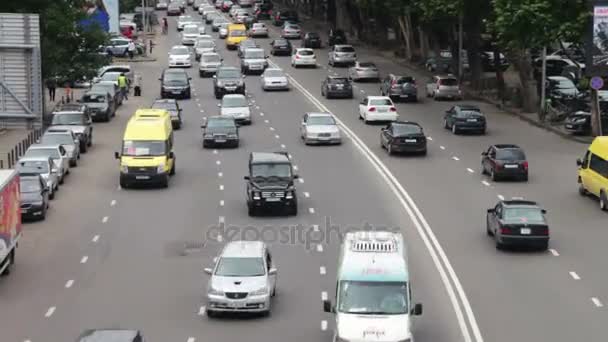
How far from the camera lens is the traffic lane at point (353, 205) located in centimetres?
3422

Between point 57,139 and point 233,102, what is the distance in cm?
1410

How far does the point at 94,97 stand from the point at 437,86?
64.4 feet

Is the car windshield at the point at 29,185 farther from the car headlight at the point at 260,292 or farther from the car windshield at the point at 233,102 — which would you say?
the car windshield at the point at 233,102

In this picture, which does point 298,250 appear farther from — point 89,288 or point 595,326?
point 595,326

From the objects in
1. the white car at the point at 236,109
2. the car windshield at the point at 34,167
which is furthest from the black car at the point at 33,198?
the white car at the point at 236,109

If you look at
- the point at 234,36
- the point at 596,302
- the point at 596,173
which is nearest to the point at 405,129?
the point at 596,173

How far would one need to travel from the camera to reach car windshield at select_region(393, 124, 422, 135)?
58531 millimetres

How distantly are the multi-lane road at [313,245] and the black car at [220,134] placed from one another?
44 cm

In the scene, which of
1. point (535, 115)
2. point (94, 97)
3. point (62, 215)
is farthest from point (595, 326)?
point (94, 97)

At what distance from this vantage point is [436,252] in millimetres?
40969

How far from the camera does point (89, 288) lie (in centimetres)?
3741

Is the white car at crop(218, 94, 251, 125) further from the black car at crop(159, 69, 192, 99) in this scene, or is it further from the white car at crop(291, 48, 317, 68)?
the white car at crop(291, 48, 317, 68)

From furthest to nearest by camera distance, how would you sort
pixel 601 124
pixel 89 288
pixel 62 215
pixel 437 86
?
pixel 437 86
pixel 601 124
pixel 62 215
pixel 89 288

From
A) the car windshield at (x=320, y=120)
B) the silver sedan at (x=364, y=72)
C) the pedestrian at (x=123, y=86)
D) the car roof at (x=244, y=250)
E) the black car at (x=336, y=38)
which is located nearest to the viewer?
the car roof at (x=244, y=250)
